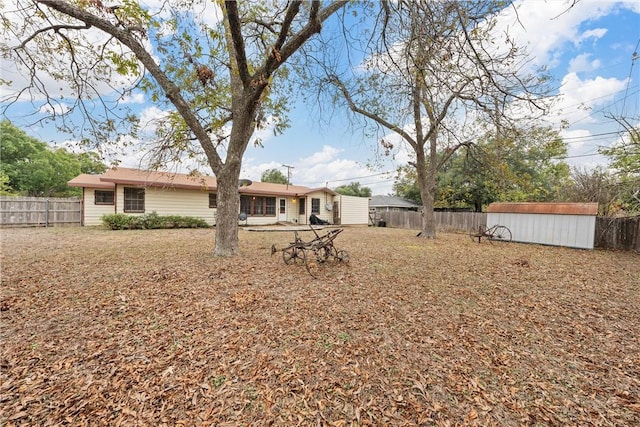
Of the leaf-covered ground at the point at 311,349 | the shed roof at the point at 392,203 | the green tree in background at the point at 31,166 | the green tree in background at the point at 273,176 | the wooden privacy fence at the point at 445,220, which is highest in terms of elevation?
the green tree in background at the point at 273,176

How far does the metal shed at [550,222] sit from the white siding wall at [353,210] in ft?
33.5

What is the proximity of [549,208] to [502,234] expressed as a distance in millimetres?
1897

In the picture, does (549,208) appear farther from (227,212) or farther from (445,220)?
(227,212)

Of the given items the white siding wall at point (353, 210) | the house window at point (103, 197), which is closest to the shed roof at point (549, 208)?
the white siding wall at point (353, 210)

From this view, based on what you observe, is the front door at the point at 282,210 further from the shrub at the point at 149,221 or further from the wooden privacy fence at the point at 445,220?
the wooden privacy fence at the point at 445,220

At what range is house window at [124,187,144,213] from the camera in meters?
12.9

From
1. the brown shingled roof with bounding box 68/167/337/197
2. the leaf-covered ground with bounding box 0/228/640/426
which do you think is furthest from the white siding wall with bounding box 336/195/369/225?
the leaf-covered ground with bounding box 0/228/640/426

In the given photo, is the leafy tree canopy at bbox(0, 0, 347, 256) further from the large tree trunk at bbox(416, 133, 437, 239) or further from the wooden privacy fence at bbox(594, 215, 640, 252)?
the wooden privacy fence at bbox(594, 215, 640, 252)

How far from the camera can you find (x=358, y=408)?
186 centimetres

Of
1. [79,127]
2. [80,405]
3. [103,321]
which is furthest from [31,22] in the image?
[80,405]

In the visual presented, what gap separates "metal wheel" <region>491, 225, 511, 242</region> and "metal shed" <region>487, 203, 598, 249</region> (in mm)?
181

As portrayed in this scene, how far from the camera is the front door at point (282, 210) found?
60.4 ft

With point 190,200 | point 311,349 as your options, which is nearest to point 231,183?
point 311,349

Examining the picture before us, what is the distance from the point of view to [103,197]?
1303 centimetres
